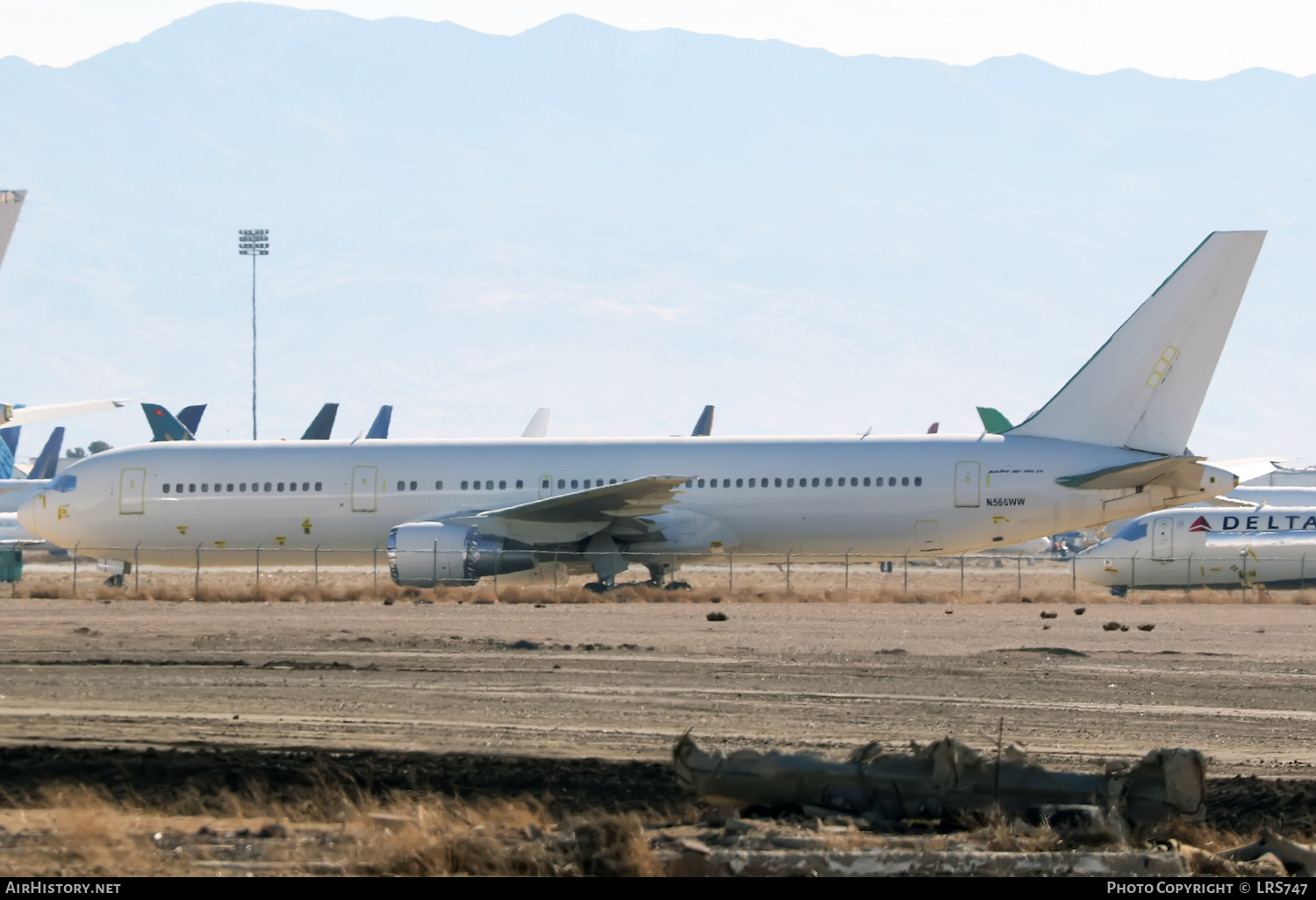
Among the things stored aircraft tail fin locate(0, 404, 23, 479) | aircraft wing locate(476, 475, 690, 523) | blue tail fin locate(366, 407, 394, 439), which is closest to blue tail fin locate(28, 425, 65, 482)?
stored aircraft tail fin locate(0, 404, 23, 479)

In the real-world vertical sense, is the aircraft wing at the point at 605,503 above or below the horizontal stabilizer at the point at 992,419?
below

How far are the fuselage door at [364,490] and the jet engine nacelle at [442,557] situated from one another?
6.59 ft

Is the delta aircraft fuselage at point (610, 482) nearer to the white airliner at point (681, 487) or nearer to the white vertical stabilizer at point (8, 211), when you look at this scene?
the white airliner at point (681, 487)

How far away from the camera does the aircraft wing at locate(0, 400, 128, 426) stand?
1392 cm

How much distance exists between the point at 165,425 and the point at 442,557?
41.7ft

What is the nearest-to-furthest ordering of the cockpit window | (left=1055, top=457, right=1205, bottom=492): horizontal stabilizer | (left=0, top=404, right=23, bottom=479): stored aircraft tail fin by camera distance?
1. (left=1055, top=457, right=1205, bottom=492): horizontal stabilizer
2. the cockpit window
3. (left=0, top=404, right=23, bottom=479): stored aircraft tail fin

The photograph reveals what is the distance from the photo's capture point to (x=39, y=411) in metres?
14.9

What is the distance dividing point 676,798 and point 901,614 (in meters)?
16.1

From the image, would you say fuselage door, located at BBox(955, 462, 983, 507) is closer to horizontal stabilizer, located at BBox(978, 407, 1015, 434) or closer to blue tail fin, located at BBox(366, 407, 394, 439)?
horizontal stabilizer, located at BBox(978, 407, 1015, 434)

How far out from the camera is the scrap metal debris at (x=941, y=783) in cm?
823

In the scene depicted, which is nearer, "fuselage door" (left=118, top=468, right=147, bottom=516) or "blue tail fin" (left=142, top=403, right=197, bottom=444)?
"fuselage door" (left=118, top=468, right=147, bottom=516)

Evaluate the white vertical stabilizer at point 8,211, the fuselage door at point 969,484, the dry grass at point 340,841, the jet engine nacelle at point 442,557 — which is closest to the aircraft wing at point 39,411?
the white vertical stabilizer at point 8,211

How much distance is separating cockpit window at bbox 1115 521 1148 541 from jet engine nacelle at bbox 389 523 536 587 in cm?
1517
